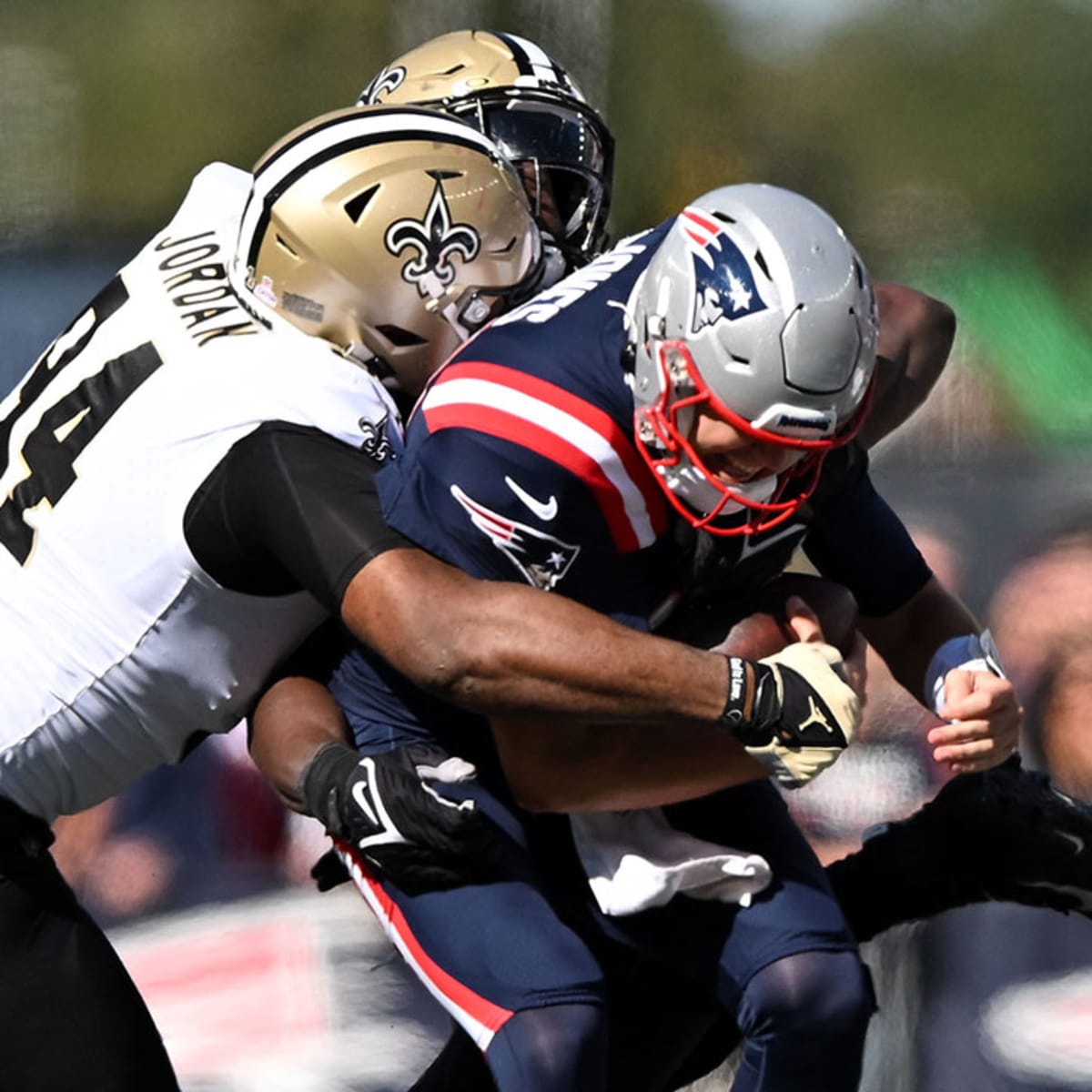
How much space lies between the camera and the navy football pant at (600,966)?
2.58 meters

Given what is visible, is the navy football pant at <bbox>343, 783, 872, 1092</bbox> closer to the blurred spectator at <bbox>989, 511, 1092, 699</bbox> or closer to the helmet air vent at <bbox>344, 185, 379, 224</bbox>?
the helmet air vent at <bbox>344, 185, 379, 224</bbox>

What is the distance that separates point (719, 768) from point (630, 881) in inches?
8.2

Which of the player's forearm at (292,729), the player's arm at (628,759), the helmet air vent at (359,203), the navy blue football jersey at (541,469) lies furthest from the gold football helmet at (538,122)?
the player's arm at (628,759)

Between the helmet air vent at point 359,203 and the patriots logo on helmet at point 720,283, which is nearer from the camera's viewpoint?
the patriots logo on helmet at point 720,283

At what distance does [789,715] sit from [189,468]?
2.84 ft

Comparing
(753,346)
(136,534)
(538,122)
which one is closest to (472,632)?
(753,346)

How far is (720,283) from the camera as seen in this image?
2.48m

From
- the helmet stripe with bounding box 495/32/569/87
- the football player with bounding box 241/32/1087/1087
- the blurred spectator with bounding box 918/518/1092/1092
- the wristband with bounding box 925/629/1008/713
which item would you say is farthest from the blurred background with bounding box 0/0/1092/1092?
the wristband with bounding box 925/629/1008/713

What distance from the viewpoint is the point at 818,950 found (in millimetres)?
2691

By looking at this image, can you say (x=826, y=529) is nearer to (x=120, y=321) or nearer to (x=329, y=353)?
(x=329, y=353)

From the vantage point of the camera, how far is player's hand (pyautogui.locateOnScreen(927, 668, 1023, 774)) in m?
2.58

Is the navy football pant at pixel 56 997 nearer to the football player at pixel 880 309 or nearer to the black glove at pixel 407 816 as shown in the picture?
the black glove at pixel 407 816

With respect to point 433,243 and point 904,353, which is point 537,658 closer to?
point 433,243

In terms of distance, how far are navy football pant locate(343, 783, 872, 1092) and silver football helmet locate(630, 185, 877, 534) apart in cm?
53
